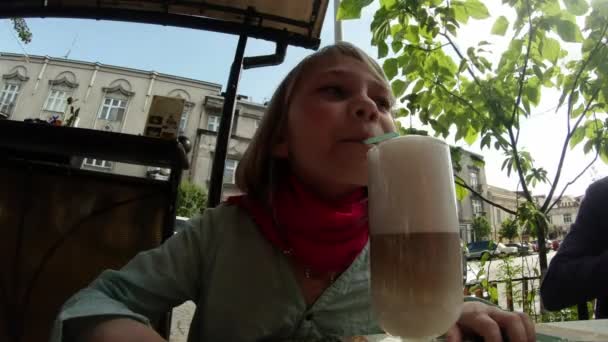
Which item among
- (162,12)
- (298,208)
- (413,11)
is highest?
(413,11)

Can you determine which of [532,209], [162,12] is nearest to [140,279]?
[162,12]

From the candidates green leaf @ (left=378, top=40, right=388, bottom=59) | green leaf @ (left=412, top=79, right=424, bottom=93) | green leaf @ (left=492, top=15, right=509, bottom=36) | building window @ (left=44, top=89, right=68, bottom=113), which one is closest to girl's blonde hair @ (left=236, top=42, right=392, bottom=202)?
green leaf @ (left=378, top=40, right=388, bottom=59)

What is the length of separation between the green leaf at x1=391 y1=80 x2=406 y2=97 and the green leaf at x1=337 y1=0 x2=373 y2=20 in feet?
1.86

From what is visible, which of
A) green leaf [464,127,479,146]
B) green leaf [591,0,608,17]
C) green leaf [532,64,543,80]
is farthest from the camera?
green leaf [464,127,479,146]

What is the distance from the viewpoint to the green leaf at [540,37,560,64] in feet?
6.18

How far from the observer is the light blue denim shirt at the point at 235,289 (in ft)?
2.74

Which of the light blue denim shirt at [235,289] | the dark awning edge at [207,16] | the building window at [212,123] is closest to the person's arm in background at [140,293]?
the light blue denim shirt at [235,289]

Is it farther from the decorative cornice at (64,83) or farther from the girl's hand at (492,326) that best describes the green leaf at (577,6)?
the decorative cornice at (64,83)

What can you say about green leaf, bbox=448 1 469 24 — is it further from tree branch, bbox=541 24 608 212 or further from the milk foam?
the milk foam

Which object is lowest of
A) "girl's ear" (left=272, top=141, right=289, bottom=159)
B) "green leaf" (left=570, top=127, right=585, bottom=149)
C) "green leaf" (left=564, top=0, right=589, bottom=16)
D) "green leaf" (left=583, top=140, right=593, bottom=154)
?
"girl's ear" (left=272, top=141, right=289, bottom=159)

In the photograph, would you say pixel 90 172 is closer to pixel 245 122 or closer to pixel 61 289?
pixel 61 289

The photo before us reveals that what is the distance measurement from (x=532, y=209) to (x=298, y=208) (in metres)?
1.59

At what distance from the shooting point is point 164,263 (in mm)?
894

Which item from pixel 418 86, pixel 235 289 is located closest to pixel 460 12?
pixel 418 86
